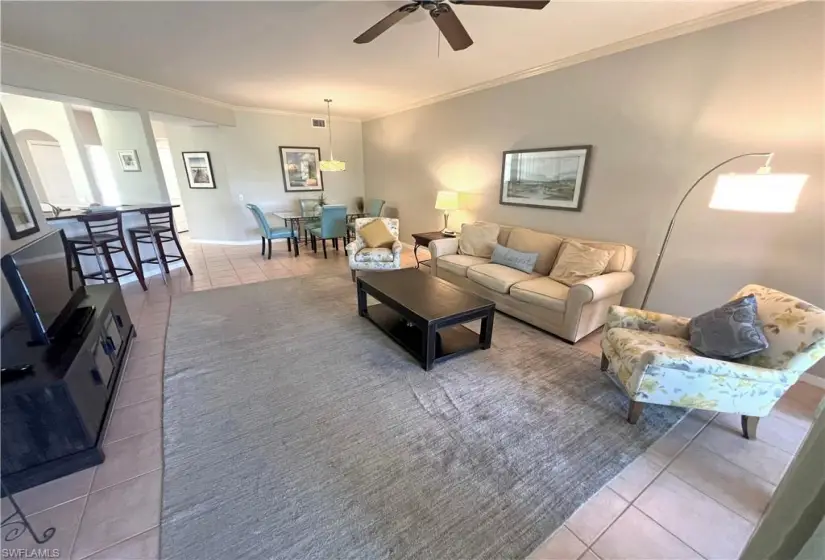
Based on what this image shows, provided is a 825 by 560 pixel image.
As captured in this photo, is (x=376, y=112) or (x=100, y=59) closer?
(x=100, y=59)

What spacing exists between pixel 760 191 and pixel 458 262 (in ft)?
8.44

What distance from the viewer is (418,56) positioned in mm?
3379

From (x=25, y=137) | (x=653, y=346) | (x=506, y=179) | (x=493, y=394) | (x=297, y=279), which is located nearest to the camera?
(x=653, y=346)

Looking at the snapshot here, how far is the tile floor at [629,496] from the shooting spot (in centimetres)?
137

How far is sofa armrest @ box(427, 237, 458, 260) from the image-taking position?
4.32 meters

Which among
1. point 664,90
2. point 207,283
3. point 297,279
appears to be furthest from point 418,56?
point 207,283

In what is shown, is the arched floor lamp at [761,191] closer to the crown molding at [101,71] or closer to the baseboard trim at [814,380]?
the baseboard trim at [814,380]

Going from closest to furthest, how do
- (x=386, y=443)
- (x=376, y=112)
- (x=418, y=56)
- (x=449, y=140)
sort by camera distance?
(x=386, y=443) → (x=418, y=56) → (x=449, y=140) → (x=376, y=112)

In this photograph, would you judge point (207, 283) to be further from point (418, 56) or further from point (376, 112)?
point (376, 112)

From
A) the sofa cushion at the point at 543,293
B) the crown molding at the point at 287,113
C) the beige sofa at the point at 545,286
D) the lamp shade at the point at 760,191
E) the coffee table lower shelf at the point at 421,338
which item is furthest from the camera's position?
the crown molding at the point at 287,113

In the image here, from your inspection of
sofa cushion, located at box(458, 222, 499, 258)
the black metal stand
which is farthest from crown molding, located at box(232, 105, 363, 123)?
the black metal stand

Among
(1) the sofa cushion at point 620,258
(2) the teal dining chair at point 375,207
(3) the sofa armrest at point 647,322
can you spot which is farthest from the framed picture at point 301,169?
(3) the sofa armrest at point 647,322

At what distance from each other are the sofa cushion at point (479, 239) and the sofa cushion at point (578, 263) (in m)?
0.95

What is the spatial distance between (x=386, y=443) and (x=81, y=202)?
8358 millimetres
